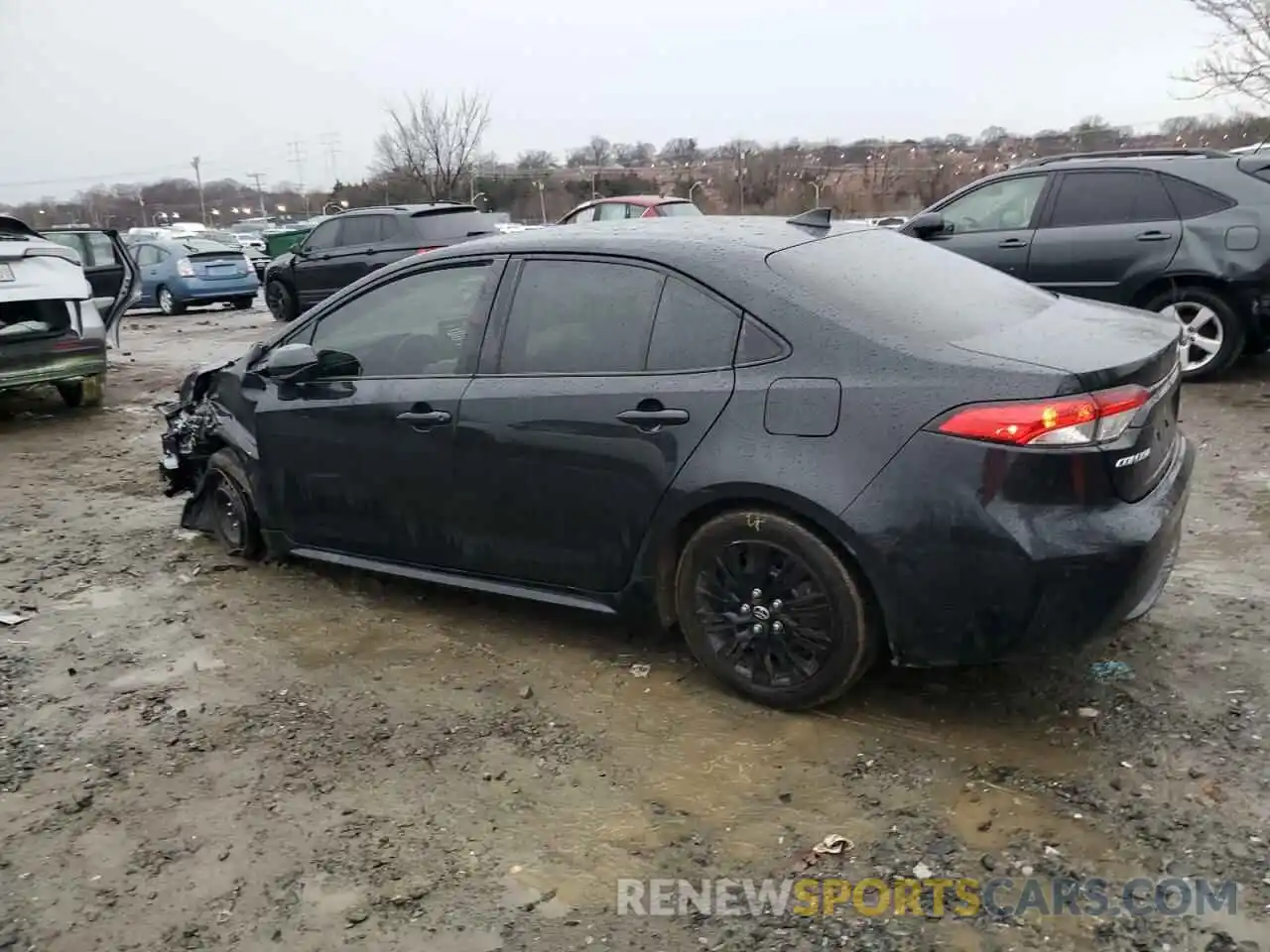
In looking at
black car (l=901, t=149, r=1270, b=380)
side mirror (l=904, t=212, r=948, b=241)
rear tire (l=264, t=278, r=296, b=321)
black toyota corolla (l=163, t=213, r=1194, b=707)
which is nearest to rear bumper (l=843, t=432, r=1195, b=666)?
black toyota corolla (l=163, t=213, r=1194, b=707)

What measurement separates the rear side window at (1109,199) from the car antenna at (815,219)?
→ 4.78 m

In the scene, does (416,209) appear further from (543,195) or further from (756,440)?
(543,195)

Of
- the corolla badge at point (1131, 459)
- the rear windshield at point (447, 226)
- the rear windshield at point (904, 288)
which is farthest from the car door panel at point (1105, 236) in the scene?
the rear windshield at point (447, 226)

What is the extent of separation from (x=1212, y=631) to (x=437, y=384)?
121 inches

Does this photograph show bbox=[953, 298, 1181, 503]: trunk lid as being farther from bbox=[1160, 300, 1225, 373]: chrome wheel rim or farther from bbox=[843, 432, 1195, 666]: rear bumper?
bbox=[1160, 300, 1225, 373]: chrome wheel rim

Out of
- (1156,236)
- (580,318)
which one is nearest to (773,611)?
(580,318)

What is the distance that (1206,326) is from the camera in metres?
→ 7.68

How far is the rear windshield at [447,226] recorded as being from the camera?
1371 cm

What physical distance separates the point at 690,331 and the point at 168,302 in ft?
58.6

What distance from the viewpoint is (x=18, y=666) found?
4168 mm

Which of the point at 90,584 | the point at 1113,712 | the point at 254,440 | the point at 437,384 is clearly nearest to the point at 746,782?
the point at 1113,712

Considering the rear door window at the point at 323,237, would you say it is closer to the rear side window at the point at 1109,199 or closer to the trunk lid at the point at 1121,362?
the rear side window at the point at 1109,199

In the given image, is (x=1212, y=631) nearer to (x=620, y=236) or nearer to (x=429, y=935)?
(x=620, y=236)

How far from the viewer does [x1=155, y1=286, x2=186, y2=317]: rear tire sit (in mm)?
18672
